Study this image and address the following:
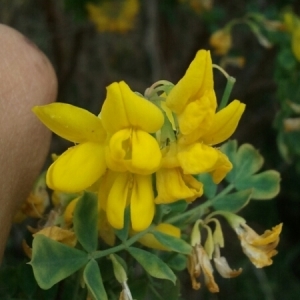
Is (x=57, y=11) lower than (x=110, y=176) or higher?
lower

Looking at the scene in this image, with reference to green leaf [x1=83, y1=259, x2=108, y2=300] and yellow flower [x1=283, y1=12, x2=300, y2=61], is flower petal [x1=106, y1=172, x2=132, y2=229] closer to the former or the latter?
green leaf [x1=83, y1=259, x2=108, y2=300]

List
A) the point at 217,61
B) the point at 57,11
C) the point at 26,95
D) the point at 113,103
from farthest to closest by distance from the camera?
1. the point at 217,61
2. the point at 57,11
3. the point at 26,95
4. the point at 113,103

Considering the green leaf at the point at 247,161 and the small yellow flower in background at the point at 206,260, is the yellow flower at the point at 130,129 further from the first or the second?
the green leaf at the point at 247,161

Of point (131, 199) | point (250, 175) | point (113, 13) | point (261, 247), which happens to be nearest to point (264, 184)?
point (250, 175)

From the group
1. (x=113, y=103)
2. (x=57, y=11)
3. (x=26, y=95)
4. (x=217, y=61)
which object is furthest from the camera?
(x=217, y=61)

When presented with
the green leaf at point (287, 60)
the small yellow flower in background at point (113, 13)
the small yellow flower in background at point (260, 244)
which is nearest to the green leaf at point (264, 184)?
the small yellow flower in background at point (260, 244)

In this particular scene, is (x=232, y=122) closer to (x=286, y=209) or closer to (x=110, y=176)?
(x=110, y=176)

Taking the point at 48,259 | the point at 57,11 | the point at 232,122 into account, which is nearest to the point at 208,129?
the point at 232,122
